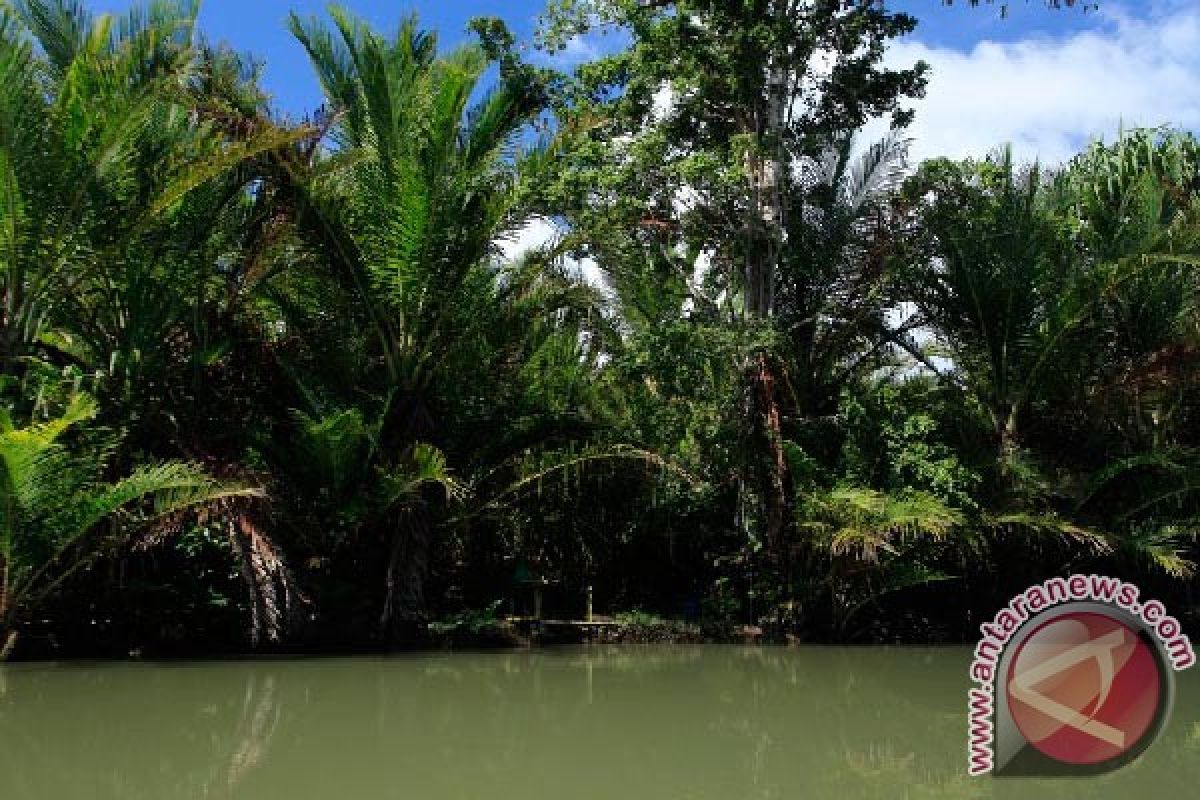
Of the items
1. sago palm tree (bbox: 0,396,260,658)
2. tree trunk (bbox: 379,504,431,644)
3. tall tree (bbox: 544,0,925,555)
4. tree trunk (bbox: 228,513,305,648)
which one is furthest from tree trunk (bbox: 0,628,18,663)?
tall tree (bbox: 544,0,925,555)

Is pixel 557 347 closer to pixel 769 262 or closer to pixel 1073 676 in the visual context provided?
pixel 769 262

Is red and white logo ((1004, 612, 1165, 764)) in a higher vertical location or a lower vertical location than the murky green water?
higher

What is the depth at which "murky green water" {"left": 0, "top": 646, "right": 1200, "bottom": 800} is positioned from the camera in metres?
4.82

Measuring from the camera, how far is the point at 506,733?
611cm

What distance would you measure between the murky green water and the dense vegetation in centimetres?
136

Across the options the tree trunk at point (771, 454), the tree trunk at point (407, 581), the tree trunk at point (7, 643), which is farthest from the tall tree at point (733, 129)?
the tree trunk at point (7, 643)

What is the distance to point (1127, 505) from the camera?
35.9 ft

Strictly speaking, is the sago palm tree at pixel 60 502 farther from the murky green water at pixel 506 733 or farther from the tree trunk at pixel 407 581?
the tree trunk at pixel 407 581

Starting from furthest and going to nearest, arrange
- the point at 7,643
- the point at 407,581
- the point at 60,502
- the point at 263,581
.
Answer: the point at 407,581
the point at 263,581
the point at 7,643
the point at 60,502

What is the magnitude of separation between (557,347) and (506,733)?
242 inches

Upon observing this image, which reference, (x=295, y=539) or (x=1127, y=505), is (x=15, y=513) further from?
(x=1127, y=505)

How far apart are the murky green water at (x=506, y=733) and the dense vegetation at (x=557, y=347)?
136cm

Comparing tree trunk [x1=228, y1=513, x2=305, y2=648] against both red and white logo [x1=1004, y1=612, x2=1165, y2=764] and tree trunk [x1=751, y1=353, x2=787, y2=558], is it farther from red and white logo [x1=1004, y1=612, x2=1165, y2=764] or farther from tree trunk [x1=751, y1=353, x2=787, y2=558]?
red and white logo [x1=1004, y1=612, x2=1165, y2=764]

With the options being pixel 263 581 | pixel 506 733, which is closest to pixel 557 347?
pixel 263 581
